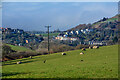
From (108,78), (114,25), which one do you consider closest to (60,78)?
(108,78)

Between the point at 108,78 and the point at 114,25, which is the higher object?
the point at 114,25

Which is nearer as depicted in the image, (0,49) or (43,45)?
(0,49)

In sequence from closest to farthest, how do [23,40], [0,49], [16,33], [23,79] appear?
[23,79] < [0,49] < [23,40] < [16,33]

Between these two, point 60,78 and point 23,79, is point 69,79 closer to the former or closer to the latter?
point 60,78

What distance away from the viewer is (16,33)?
114688mm

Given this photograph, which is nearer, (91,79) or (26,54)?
(91,79)

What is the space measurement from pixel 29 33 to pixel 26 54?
208 feet

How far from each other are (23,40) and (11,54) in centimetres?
4511

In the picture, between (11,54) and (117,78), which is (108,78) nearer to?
(117,78)

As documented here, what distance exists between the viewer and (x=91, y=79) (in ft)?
43.6

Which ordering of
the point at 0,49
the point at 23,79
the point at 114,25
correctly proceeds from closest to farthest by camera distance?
the point at 23,79 < the point at 0,49 < the point at 114,25

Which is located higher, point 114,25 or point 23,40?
point 114,25

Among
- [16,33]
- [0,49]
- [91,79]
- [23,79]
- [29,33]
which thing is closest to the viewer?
[91,79]

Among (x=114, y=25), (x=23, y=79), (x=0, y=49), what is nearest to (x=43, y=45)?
(x=0, y=49)
